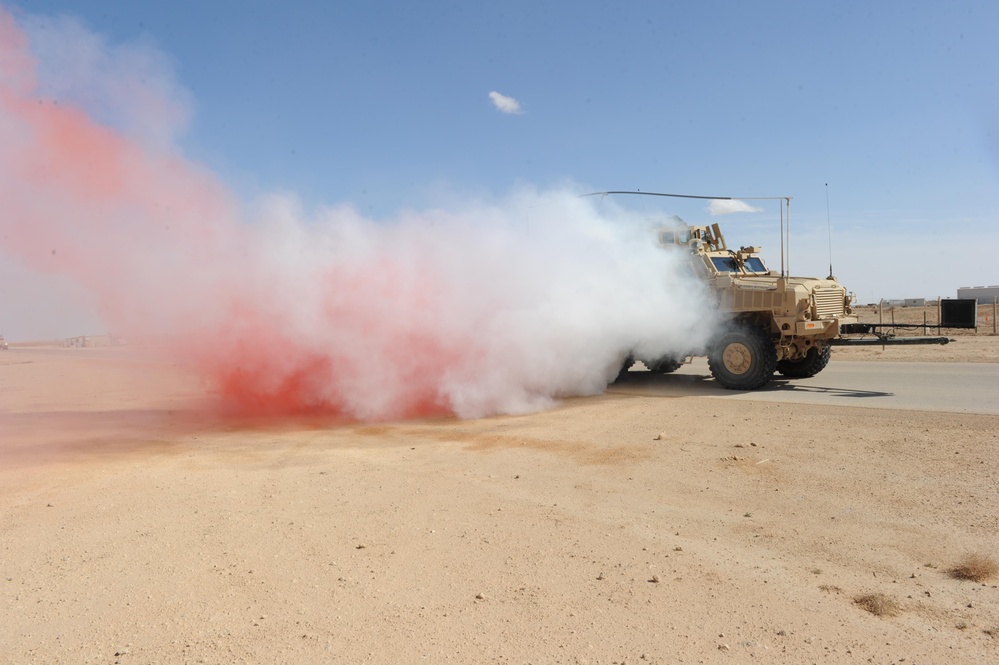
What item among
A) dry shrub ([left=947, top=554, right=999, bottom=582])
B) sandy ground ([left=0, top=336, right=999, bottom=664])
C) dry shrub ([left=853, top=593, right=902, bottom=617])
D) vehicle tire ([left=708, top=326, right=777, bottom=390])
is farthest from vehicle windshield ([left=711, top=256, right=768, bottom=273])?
dry shrub ([left=853, top=593, right=902, bottom=617])

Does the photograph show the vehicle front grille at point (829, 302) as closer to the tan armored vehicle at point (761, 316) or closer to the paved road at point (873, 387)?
the tan armored vehicle at point (761, 316)

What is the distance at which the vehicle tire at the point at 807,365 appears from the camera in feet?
47.2

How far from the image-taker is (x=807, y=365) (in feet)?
47.6

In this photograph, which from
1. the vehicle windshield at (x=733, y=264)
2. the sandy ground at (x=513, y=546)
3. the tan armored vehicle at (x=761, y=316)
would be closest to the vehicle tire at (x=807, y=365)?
the tan armored vehicle at (x=761, y=316)

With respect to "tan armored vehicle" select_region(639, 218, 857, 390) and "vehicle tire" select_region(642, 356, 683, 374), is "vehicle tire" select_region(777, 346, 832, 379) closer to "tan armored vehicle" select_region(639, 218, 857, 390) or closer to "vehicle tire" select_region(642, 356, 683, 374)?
"tan armored vehicle" select_region(639, 218, 857, 390)

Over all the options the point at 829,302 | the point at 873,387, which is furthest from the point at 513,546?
the point at 829,302

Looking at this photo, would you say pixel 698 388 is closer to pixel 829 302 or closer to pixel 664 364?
pixel 664 364

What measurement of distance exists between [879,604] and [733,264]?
446 inches

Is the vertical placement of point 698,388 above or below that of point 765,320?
below

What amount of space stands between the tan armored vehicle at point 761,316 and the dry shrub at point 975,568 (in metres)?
8.57

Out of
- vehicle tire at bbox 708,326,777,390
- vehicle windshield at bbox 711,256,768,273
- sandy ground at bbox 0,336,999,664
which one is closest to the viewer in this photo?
sandy ground at bbox 0,336,999,664

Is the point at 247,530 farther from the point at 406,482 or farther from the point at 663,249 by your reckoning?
the point at 663,249

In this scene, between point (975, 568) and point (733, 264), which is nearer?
point (975, 568)

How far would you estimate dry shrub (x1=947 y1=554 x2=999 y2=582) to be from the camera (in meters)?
4.33
